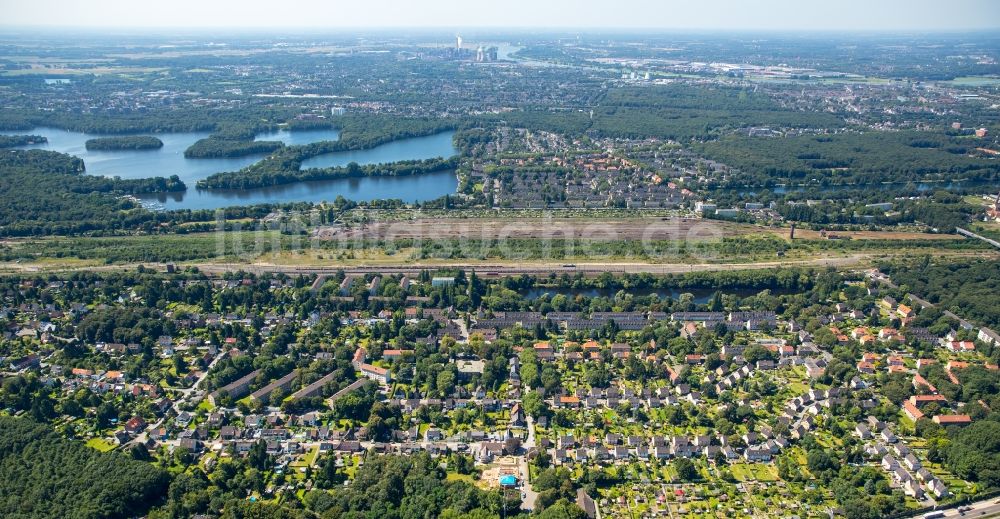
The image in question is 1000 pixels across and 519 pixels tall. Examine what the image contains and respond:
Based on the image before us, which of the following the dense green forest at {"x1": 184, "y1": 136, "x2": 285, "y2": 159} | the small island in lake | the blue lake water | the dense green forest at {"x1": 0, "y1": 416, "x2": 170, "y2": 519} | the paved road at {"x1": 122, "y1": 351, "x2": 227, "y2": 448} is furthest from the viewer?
the small island in lake

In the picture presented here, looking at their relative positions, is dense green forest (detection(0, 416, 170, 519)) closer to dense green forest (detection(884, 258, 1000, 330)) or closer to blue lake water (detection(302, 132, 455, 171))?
dense green forest (detection(884, 258, 1000, 330))

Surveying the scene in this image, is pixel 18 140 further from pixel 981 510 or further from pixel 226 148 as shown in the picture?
pixel 981 510

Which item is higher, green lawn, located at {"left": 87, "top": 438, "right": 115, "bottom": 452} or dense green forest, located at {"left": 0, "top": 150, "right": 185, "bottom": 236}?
dense green forest, located at {"left": 0, "top": 150, "right": 185, "bottom": 236}

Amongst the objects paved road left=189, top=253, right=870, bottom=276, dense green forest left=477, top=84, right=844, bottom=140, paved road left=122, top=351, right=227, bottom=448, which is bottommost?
A: paved road left=122, top=351, right=227, bottom=448

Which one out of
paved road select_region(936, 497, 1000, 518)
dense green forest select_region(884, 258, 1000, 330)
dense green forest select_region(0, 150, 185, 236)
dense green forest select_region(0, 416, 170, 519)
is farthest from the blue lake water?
paved road select_region(936, 497, 1000, 518)

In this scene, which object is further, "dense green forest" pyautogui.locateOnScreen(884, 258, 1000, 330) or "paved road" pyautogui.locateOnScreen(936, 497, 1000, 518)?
"dense green forest" pyautogui.locateOnScreen(884, 258, 1000, 330)

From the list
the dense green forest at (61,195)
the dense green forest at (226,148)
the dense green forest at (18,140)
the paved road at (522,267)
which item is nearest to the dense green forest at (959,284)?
the paved road at (522,267)

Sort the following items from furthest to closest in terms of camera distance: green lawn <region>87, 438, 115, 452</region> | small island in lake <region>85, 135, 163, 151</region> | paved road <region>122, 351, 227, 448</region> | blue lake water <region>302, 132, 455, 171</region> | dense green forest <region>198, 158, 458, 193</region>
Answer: small island in lake <region>85, 135, 163, 151</region>
blue lake water <region>302, 132, 455, 171</region>
dense green forest <region>198, 158, 458, 193</region>
paved road <region>122, 351, 227, 448</region>
green lawn <region>87, 438, 115, 452</region>
